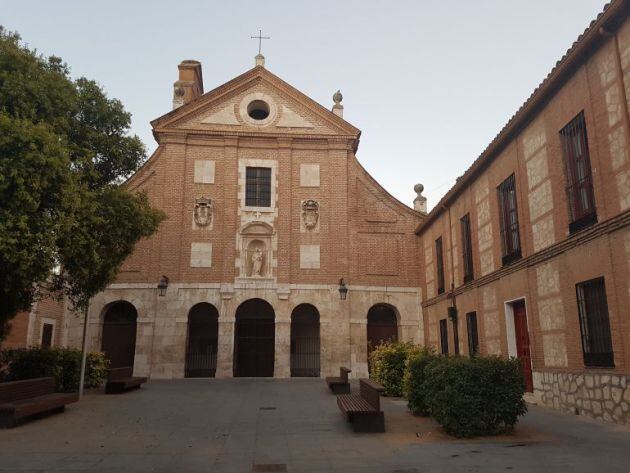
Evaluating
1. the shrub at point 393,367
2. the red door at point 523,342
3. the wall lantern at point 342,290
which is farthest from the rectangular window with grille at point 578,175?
the wall lantern at point 342,290

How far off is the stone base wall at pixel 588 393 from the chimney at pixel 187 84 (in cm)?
1925

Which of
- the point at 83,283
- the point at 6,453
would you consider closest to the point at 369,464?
the point at 6,453

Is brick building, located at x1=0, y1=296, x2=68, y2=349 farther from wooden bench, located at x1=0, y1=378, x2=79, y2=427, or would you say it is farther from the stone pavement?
the stone pavement

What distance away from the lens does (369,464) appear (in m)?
6.53

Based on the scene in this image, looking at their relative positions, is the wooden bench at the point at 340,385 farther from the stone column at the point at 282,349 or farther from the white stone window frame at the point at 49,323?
the white stone window frame at the point at 49,323

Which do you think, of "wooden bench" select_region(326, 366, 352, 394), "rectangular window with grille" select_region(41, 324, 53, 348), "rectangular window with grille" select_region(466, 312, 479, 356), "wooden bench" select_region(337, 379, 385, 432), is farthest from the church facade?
"wooden bench" select_region(337, 379, 385, 432)

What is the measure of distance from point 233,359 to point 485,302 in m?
10.5

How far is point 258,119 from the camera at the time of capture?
79.2 ft

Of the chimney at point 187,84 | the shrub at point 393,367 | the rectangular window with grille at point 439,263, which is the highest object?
the chimney at point 187,84

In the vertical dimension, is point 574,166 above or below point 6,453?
above

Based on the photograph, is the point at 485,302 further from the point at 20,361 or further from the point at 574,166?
the point at 20,361

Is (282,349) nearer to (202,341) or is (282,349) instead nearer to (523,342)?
(202,341)

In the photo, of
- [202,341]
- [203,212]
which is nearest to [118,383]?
[202,341]

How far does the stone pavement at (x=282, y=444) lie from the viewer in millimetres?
6441
